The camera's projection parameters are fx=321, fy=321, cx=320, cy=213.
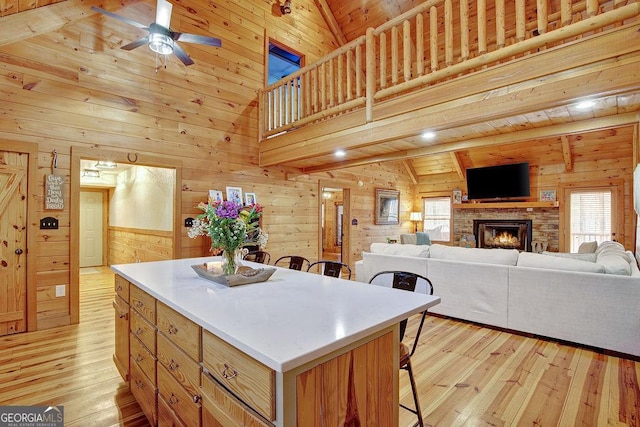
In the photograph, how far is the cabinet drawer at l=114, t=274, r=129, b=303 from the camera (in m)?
2.23

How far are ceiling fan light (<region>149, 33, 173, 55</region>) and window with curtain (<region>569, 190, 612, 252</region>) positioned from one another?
26.8ft

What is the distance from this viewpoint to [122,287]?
2.33m

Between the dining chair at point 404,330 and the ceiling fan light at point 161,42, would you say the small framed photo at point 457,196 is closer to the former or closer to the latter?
the dining chair at point 404,330

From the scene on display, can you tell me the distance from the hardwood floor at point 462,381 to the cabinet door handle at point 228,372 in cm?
132

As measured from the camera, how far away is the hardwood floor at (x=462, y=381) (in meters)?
2.06

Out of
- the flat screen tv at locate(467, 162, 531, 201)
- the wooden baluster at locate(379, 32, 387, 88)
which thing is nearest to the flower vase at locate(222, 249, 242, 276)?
the wooden baluster at locate(379, 32, 387, 88)

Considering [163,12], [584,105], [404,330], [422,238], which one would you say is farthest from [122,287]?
[422,238]

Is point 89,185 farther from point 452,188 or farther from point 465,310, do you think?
point 452,188

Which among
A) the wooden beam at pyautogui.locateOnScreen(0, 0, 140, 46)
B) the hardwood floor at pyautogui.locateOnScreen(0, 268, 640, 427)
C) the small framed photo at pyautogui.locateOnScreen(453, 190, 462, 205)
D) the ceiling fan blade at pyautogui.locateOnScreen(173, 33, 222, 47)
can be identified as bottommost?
the hardwood floor at pyautogui.locateOnScreen(0, 268, 640, 427)

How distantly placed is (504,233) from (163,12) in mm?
8208

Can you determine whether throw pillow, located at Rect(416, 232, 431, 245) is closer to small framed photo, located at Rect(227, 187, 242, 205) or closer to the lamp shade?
the lamp shade

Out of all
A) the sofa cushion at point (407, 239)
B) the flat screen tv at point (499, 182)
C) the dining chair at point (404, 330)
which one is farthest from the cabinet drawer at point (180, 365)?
the flat screen tv at point (499, 182)

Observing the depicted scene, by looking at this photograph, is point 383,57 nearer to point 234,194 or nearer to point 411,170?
point 234,194

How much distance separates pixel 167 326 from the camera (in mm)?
1604
